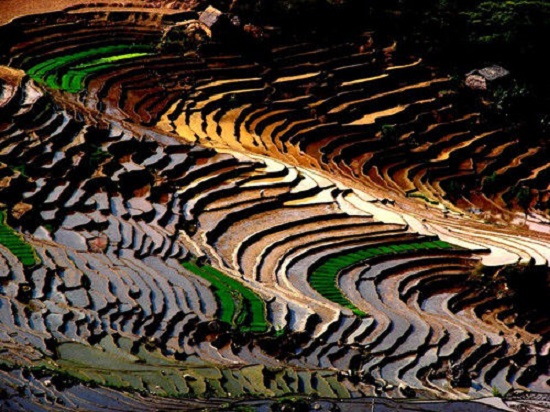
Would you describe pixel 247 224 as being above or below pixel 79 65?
below

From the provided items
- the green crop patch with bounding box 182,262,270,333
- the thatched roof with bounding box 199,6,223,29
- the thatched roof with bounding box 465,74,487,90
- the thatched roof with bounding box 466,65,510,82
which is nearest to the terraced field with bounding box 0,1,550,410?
the green crop patch with bounding box 182,262,270,333

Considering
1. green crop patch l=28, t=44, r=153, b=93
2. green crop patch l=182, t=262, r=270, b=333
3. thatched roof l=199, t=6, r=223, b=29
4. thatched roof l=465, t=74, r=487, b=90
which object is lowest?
green crop patch l=182, t=262, r=270, b=333

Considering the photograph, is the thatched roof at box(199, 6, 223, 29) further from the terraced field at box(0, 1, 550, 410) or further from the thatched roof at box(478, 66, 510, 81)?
the thatched roof at box(478, 66, 510, 81)

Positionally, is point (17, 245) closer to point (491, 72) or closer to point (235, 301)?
point (235, 301)

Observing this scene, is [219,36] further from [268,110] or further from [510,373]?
[510,373]

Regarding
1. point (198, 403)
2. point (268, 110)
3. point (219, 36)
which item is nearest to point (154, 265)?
point (198, 403)

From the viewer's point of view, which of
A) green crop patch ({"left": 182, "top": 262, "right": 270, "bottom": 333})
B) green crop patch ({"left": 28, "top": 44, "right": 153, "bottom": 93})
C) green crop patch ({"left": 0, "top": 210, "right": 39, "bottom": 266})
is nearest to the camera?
green crop patch ({"left": 182, "top": 262, "right": 270, "bottom": 333})

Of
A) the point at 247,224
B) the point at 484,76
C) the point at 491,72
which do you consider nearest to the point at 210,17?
the point at 484,76
